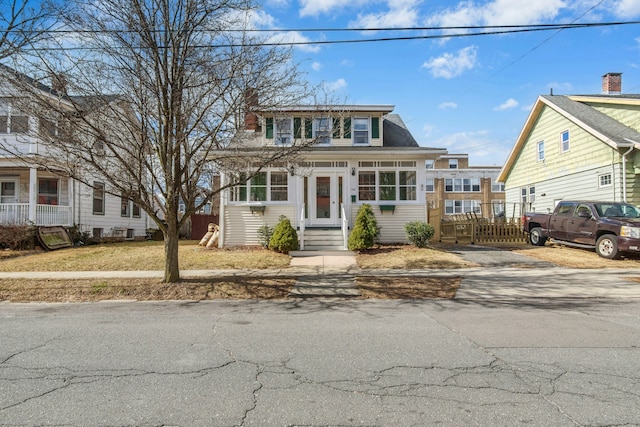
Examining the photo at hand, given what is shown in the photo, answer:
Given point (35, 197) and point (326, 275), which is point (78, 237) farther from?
point (326, 275)

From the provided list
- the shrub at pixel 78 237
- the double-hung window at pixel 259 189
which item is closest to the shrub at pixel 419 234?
the double-hung window at pixel 259 189

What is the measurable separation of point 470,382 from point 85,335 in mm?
4910

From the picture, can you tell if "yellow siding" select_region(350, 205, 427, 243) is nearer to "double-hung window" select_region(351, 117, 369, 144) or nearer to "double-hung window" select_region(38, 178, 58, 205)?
"double-hung window" select_region(351, 117, 369, 144)

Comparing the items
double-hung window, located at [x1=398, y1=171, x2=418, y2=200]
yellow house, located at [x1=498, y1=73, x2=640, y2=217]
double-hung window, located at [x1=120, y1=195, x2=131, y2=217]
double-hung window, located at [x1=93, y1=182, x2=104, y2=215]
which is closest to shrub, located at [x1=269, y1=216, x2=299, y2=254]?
double-hung window, located at [x1=398, y1=171, x2=418, y2=200]

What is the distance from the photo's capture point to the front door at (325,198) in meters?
16.8

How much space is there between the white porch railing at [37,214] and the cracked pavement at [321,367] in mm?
12725

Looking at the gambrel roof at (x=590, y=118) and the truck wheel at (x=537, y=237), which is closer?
the truck wheel at (x=537, y=237)

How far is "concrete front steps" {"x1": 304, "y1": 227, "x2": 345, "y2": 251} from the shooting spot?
15.0 m

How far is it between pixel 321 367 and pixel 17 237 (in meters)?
16.7

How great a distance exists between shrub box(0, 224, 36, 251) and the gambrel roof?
24.0m

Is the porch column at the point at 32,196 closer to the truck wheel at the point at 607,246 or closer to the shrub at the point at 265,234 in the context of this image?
the shrub at the point at 265,234

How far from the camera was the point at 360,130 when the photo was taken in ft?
60.1

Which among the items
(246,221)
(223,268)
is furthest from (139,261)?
(246,221)

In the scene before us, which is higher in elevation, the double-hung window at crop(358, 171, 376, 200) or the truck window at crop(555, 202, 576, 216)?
the double-hung window at crop(358, 171, 376, 200)
